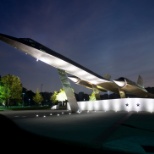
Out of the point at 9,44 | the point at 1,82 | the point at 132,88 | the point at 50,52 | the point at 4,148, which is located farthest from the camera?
the point at 1,82

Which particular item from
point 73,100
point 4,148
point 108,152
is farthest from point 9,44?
point 108,152

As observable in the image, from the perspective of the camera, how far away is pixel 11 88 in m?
63.7

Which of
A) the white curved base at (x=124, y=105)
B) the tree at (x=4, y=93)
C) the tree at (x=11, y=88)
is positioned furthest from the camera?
the tree at (x=11, y=88)

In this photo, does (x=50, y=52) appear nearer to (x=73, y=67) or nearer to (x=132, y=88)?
(x=73, y=67)

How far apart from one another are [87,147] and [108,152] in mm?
881

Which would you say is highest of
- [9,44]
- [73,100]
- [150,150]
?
[9,44]

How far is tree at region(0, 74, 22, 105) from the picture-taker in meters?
62.0

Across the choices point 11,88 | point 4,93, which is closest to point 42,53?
point 4,93

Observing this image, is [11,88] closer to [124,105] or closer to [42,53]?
[124,105]

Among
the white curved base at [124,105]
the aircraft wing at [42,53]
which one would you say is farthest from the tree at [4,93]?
the aircraft wing at [42,53]

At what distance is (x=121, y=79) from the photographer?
3381 centimetres

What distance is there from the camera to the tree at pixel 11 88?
62.0 metres

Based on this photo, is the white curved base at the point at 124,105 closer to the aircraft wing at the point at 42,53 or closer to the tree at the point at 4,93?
the aircraft wing at the point at 42,53

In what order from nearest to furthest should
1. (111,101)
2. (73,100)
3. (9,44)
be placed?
(9,44), (73,100), (111,101)
